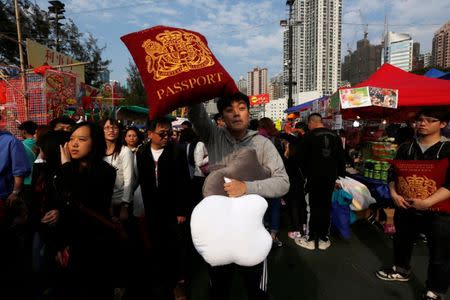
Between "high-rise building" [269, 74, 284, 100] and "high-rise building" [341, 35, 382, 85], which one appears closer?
"high-rise building" [341, 35, 382, 85]

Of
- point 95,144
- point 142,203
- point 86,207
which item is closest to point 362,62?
point 142,203

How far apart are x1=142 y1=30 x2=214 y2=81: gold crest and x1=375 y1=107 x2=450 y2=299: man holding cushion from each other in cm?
196

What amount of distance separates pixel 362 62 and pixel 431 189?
2470 centimetres

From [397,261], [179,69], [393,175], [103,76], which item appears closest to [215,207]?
[179,69]

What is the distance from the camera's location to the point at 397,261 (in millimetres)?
2871

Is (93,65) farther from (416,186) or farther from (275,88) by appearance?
(275,88)

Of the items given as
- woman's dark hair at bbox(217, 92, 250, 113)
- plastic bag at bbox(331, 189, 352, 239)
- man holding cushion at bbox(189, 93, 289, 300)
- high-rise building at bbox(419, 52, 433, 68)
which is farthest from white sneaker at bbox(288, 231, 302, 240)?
high-rise building at bbox(419, 52, 433, 68)

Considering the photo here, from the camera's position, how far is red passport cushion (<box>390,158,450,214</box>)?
7.37 ft

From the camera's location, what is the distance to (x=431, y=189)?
2273 millimetres

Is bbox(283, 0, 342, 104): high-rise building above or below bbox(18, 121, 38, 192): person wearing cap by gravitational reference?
above

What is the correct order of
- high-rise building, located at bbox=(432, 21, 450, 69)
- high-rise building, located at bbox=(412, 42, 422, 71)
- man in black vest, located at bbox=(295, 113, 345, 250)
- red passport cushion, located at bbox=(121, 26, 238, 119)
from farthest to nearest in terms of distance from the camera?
high-rise building, located at bbox=(412, 42, 422, 71), high-rise building, located at bbox=(432, 21, 450, 69), man in black vest, located at bbox=(295, 113, 345, 250), red passport cushion, located at bbox=(121, 26, 238, 119)

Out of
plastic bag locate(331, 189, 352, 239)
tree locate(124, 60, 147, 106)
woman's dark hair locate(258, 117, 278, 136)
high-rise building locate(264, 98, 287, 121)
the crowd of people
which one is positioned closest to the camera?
the crowd of people

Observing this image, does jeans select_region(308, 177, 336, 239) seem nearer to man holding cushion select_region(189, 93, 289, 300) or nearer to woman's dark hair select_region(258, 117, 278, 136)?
woman's dark hair select_region(258, 117, 278, 136)

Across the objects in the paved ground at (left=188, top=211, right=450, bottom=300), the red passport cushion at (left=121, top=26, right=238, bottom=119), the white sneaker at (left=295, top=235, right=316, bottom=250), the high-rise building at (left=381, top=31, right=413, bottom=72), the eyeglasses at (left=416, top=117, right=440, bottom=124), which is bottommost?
the paved ground at (left=188, top=211, right=450, bottom=300)
